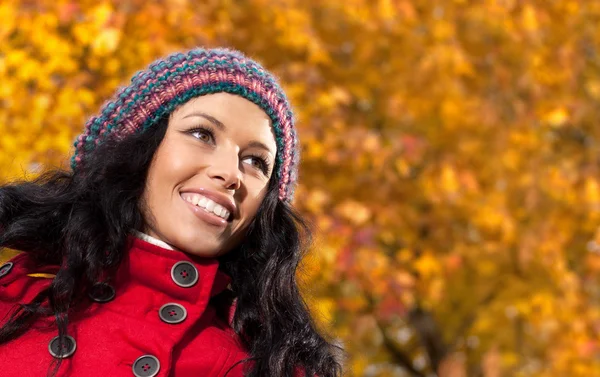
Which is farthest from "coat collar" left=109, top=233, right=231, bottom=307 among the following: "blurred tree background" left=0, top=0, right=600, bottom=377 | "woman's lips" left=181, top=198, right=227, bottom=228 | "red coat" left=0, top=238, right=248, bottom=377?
"blurred tree background" left=0, top=0, right=600, bottom=377

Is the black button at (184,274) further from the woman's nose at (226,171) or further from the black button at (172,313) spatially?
the woman's nose at (226,171)

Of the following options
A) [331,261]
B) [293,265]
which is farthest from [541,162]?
[293,265]

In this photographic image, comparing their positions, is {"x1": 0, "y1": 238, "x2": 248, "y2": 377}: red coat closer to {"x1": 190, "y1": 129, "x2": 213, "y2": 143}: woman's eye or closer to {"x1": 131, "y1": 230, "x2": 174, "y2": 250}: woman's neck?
{"x1": 131, "y1": 230, "x2": 174, "y2": 250}: woman's neck

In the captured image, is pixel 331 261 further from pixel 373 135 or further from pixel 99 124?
pixel 99 124

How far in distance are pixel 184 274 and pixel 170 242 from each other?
84 mm

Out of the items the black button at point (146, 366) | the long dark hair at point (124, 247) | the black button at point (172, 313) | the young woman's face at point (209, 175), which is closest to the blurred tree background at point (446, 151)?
the long dark hair at point (124, 247)

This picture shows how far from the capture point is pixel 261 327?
2.12 metres

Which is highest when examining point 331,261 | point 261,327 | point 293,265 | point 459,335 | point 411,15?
point 411,15

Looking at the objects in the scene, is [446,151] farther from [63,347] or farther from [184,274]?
[63,347]

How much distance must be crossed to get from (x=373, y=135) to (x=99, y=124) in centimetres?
321

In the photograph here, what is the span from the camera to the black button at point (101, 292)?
1.96 m

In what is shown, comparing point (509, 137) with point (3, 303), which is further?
point (509, 137)

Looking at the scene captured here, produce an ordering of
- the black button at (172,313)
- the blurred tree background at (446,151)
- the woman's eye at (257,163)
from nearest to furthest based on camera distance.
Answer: the black button at (172,313) → the woman's eye at (257,163) → the blurred tree background at (446,151)

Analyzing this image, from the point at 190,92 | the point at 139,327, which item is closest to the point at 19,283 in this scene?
the point at 139,327
